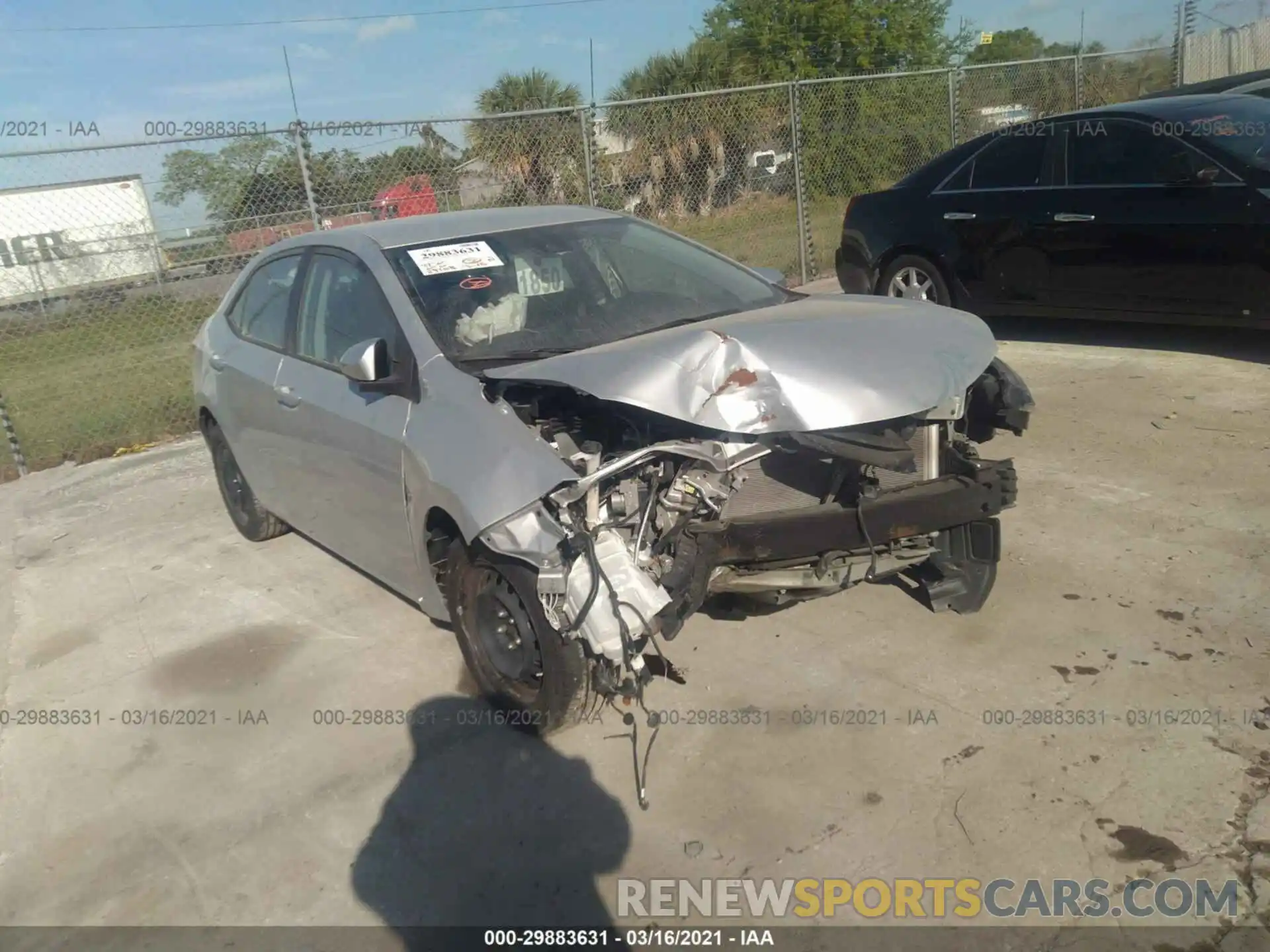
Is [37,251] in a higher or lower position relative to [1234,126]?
lower

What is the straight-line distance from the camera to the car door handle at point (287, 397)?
4509mm

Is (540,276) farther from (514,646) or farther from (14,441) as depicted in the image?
(14,441)

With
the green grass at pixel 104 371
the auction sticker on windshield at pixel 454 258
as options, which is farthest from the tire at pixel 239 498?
the green grass at pixel 104 371

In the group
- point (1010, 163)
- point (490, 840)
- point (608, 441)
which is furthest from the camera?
point (1010, 163)

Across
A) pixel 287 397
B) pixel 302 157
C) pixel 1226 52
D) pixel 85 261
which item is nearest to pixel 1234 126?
pixel 287 397

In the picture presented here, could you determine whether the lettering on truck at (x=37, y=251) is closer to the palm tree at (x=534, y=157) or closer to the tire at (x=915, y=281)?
the palm tree at (x=534, y=157)

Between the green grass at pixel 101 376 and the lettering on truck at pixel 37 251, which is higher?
the lettering on truck at pixel 37 251

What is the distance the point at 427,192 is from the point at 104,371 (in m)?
4.30

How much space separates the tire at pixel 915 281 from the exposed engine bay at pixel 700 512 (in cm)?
477

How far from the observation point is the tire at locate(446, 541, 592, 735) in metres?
3.37

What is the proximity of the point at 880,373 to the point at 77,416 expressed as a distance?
8.51 m

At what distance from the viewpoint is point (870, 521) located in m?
3.40

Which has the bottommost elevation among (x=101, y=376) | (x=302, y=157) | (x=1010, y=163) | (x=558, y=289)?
(x=101, y=376)

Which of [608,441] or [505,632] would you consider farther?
[505,632]
